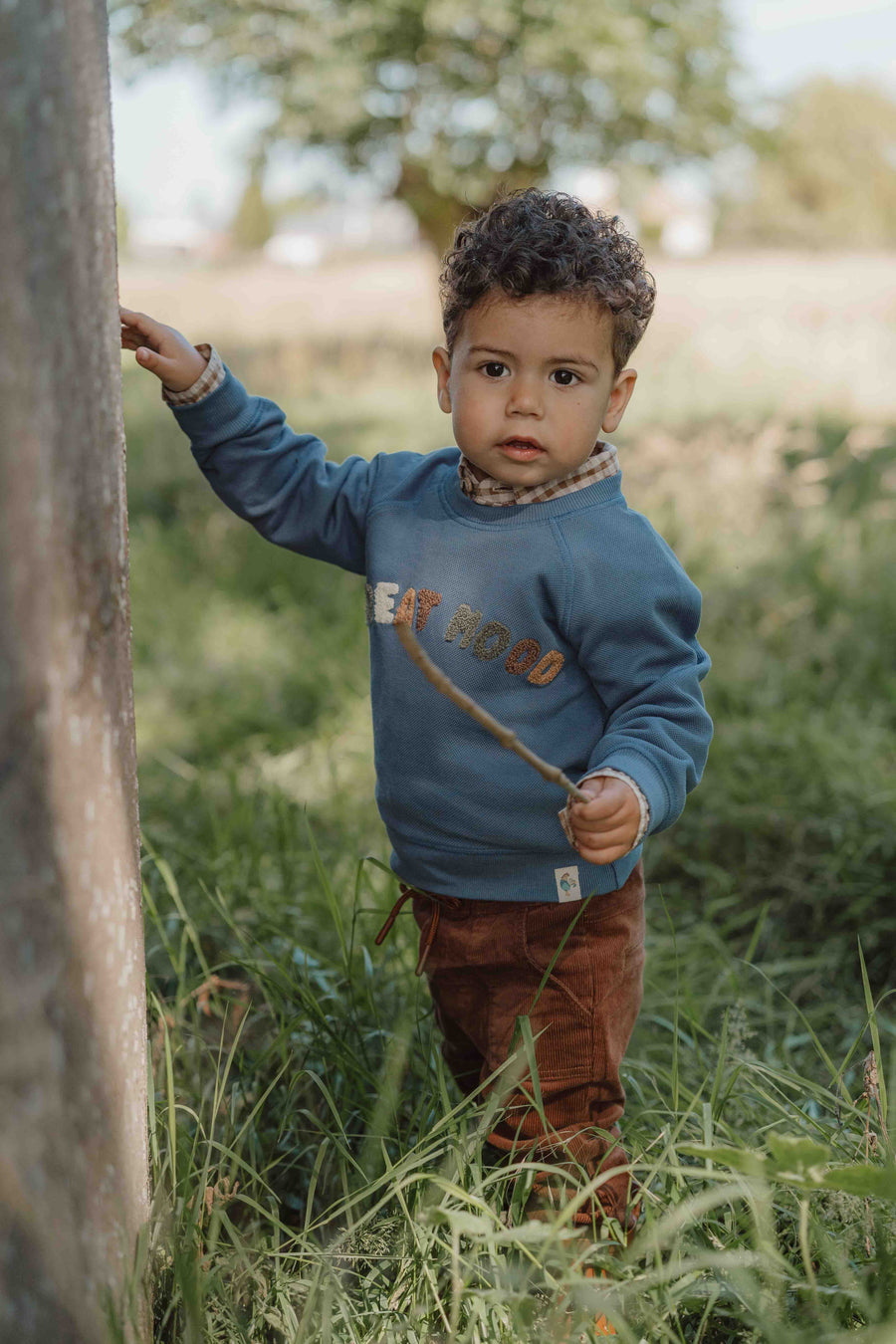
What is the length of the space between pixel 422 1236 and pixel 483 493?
0.95 m

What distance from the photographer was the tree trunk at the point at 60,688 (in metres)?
0.95

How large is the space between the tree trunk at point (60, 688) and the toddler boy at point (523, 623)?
0.54 metres

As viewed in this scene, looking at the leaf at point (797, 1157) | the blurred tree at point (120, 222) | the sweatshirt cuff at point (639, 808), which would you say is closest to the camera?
the leaf at point (797, 1157)

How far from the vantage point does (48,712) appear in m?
1.01

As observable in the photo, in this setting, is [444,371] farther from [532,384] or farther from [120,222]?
[120,222]

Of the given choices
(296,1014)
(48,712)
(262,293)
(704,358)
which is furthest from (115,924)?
(262,293)

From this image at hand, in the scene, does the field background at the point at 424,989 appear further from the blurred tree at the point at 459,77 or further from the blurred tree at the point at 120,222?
the blurred tree at the point at 459,77

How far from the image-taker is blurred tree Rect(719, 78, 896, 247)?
53.4m

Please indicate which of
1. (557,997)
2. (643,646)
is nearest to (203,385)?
(643,646)

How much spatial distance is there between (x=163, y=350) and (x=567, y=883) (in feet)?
3.10

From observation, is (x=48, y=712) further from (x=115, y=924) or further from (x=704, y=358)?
(x=704, y=358)

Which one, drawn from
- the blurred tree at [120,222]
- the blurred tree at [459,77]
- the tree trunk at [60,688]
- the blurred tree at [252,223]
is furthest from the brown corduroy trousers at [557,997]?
the blurred tree at [252,223]

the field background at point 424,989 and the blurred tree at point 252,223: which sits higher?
the blurred tree at point 252,223

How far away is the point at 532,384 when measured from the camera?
4.93 ft
